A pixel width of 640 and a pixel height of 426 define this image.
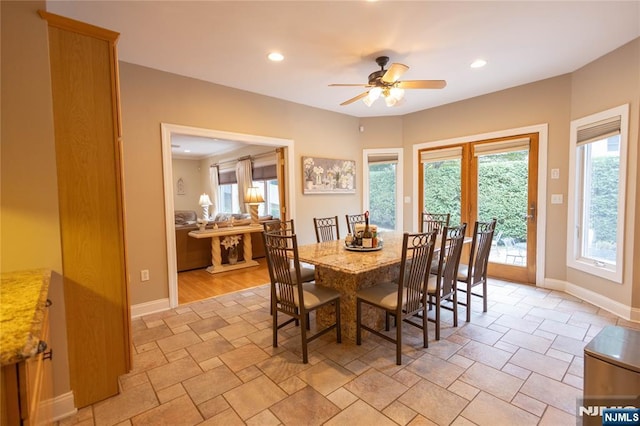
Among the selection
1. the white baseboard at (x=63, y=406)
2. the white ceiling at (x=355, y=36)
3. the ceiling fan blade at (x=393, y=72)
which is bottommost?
the white baseboard at (x=63, y=406)

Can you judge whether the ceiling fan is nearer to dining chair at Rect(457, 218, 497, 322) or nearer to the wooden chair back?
dining chair at Rect(457, 218, 497, 322)

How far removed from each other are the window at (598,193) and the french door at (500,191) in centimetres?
43

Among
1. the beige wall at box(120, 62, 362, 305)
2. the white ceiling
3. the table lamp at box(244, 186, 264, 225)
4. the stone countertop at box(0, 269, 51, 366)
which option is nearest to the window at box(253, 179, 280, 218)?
the table lamp at box(244, 186, 264, 225)

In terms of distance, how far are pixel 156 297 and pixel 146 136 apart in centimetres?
176

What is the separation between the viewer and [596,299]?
10.7ft

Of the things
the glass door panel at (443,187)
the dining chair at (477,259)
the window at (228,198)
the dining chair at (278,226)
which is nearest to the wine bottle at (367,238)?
the dining chair at (278,226)

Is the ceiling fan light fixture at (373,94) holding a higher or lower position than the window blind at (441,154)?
higher

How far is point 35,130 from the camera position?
1591 millimetres

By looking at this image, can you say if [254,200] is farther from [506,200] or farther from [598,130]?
[598,130]

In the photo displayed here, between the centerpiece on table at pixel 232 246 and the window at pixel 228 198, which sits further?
the window at pixel 228 198

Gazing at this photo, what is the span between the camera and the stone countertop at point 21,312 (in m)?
0.82

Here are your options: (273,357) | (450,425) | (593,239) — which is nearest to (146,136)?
(273,357)

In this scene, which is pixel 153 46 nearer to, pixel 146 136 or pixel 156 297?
pixel 146 136

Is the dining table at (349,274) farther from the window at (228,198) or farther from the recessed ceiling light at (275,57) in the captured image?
the window at (228,198)
